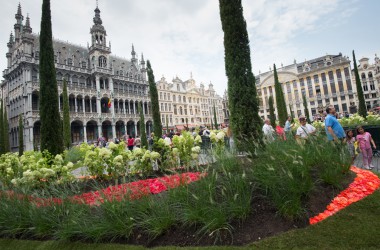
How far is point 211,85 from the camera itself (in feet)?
284

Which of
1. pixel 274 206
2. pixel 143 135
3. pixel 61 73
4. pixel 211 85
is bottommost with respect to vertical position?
pixel 274 206

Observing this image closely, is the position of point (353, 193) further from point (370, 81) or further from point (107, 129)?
point (370, 81)

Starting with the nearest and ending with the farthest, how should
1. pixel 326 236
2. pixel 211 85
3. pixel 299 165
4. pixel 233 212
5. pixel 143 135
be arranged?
pixel 326 236 < pixel 233 212 < pixel 299 165 < pixel 143 135 < pixel 211 85

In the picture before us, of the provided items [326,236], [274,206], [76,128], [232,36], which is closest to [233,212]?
[274,206]

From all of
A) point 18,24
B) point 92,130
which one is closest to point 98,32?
point 18,24

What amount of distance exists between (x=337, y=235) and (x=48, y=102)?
11.9 m

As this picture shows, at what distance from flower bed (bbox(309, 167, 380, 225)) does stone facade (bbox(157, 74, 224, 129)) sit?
55435 mm

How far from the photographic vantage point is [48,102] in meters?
10.6

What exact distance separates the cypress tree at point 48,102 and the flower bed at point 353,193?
10.7 metres

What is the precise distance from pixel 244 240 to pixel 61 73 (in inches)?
1853

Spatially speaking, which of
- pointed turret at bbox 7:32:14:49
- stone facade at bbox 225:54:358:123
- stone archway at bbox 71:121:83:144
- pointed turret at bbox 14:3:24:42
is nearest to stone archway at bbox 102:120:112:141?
stone archway at bbox 71:121:83:144

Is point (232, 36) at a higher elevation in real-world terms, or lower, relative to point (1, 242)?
higher

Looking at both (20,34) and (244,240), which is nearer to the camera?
(244,240)

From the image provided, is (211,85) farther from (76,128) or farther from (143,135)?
(143,135)
